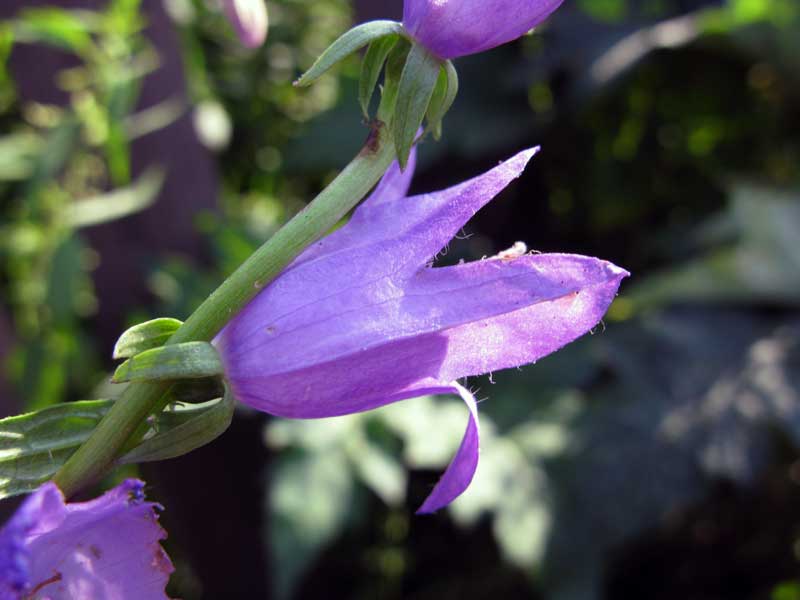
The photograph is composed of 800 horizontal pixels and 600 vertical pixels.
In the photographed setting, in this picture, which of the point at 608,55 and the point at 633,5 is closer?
the point at 608,55

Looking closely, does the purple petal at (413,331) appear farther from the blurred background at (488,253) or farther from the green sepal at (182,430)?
the blurred background at (488,253)

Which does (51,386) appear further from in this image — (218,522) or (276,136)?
(276,136)

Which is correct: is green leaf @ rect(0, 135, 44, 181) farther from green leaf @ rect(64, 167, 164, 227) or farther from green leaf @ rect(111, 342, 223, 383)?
green leaf @ rect(111, 342, 223, 383)

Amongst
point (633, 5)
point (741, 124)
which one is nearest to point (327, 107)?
point (633, 5)

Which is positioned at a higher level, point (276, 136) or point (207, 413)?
point (207, 413)

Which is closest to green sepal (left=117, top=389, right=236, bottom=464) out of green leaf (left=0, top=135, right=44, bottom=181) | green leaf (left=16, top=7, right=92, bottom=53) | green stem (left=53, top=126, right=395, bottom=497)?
green stem (left=53, top=126, right=395, bottom=497)

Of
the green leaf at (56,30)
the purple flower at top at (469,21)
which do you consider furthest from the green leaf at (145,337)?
the green leaf at (56,30)

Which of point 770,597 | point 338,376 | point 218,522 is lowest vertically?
point 770,597

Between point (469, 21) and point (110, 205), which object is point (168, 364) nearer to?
point (469, 21)
